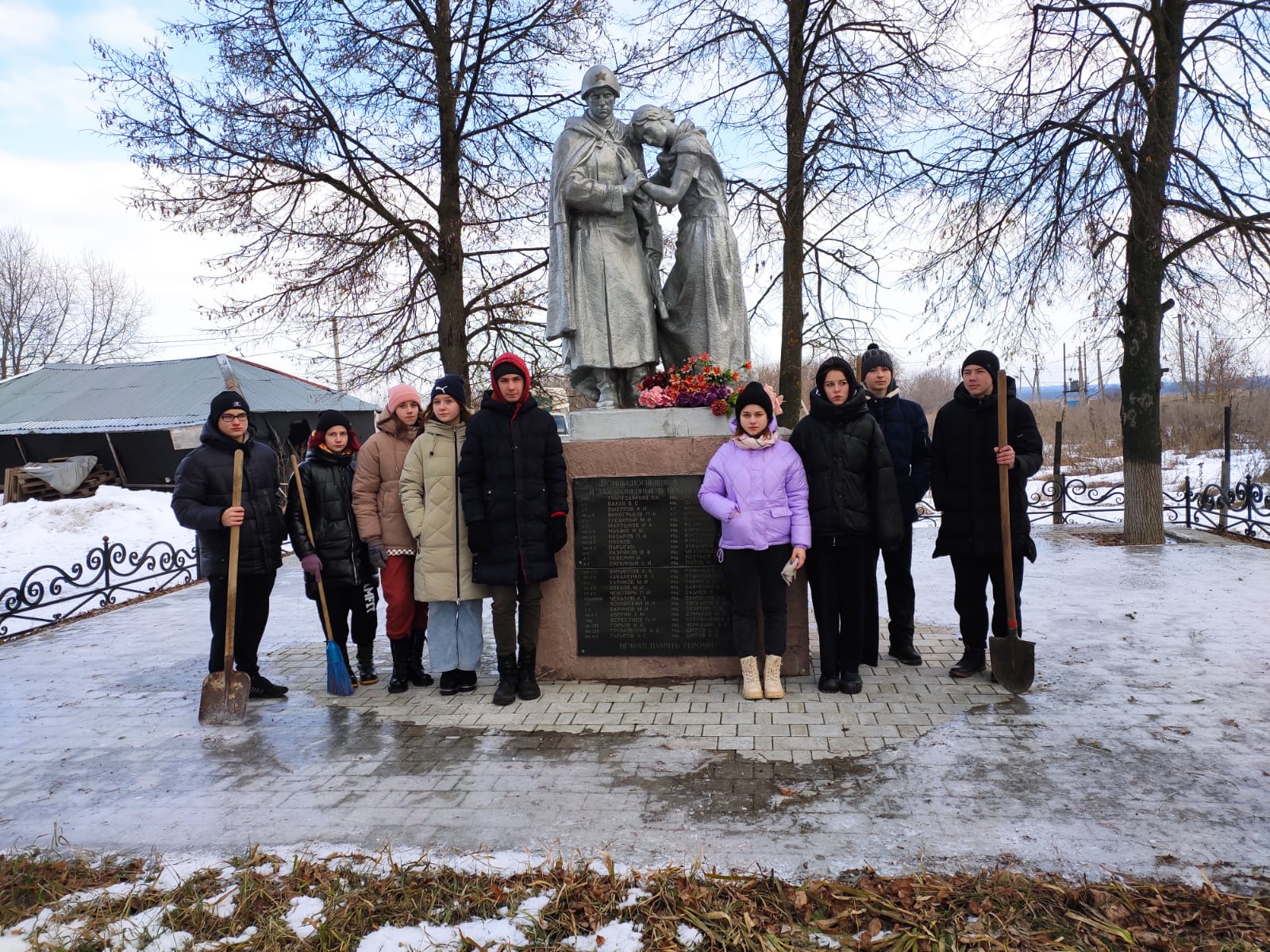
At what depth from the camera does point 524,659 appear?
4781 millimetres

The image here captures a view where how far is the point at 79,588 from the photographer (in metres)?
9.43

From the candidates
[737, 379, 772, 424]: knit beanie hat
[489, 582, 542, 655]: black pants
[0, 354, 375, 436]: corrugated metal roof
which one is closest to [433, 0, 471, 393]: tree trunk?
[489, 582, 542, 655]: black pants

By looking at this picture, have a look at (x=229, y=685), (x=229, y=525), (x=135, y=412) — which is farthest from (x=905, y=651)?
(x=135, y=412)

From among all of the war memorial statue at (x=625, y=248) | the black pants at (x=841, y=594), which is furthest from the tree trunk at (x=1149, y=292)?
the black pants at (x=841, y=594)

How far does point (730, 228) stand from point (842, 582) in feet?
7.86

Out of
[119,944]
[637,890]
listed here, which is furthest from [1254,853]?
[119,944]

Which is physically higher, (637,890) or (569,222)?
(569,222)

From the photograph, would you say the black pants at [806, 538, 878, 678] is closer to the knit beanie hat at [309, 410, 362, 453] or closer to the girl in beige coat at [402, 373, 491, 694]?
the girl in beige coat at [402, 373, 491, 694]

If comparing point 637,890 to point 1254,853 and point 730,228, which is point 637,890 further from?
point 730,228

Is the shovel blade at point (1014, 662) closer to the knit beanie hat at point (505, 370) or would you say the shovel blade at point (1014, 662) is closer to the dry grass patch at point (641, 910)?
the dry grass patch at point (641, 910)

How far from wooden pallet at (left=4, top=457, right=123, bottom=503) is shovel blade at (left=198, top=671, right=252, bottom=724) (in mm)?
15802

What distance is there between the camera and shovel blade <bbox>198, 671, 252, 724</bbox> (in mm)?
4586

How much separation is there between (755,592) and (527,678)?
55.0 inches

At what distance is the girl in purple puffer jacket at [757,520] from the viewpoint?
4484 millimetres
